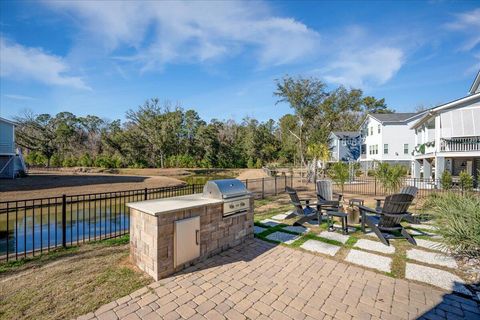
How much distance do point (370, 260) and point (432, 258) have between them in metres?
1.17

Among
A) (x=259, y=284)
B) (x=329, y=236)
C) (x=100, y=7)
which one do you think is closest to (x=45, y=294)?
(x=259, y=284)

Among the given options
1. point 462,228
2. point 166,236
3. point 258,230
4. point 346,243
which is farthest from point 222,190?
point 462,228

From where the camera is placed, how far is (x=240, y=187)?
16.2ft

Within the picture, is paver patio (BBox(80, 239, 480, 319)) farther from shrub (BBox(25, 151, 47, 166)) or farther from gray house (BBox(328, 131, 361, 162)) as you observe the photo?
shrub (BBox(25, 151, 47, 166))

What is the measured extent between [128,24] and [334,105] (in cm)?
2719

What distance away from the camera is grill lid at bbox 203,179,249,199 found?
178 inches

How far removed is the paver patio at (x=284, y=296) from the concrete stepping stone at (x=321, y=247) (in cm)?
55

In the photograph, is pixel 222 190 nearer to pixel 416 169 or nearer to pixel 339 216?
pixel 339 216

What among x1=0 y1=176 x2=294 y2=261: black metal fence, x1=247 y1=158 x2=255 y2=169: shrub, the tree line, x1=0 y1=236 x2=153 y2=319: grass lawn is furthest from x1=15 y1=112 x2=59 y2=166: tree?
x1=0 y1=236 x2=153 y2=319: grass lawn

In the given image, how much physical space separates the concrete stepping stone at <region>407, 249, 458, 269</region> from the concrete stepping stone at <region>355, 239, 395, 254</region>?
32 cm

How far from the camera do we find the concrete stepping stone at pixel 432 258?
4.07m

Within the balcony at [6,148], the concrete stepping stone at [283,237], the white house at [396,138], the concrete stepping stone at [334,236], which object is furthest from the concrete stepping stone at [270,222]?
the white house at [396,138]

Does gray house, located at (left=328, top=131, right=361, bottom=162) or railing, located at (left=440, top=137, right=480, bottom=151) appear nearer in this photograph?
railing, located at (left=440, top=137, right=480, bottom=151)

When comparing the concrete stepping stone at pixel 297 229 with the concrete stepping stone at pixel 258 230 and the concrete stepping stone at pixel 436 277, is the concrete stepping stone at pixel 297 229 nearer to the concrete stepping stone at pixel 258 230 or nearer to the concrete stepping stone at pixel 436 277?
the concrete stepping stone at pixel 258 230
